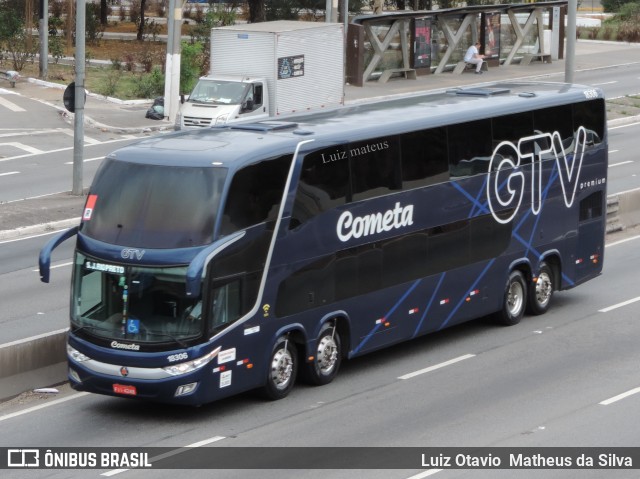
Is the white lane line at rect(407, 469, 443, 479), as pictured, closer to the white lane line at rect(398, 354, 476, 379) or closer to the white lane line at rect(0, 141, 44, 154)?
the white lane line at rect(398, 354, 476, 379)

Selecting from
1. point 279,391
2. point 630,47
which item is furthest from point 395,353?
point 630,47

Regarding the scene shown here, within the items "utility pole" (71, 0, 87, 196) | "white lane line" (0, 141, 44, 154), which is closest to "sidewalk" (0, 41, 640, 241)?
"utility pole" (71, 0, 87, 196)

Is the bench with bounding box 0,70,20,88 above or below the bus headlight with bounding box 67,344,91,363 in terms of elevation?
above

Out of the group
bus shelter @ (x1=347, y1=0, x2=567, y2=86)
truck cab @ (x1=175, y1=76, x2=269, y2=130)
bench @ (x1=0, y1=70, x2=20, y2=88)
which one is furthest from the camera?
bus shelter @ (x1=347, y1=0, x2=567, y2=86)

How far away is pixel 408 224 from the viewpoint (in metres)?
17.6

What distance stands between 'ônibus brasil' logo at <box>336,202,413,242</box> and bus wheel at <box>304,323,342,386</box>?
126 centimetres

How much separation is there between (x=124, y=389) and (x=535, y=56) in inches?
1879

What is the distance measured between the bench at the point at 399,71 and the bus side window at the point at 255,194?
37.3 m

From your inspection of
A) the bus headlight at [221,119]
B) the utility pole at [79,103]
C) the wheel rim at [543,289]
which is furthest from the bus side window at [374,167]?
the bus headlight at [221,119]

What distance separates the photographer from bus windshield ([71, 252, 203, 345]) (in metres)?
14.4

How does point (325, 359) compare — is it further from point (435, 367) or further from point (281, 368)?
point (435, 367)

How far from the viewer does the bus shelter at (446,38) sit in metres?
51.8

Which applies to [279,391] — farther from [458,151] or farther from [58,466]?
[458,151]

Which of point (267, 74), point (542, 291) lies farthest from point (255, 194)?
point (267, 74)
